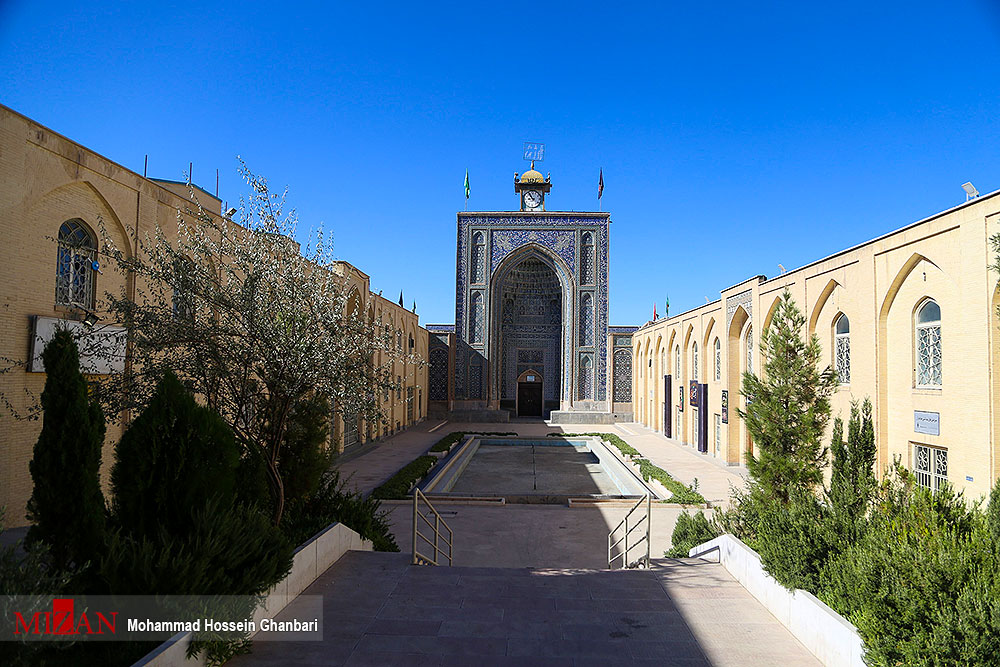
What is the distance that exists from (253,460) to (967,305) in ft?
31.7

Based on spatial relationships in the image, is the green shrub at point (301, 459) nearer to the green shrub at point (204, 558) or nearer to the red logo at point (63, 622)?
the green shrub at point (204, 558)

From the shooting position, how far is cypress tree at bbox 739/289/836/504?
9.45 meters

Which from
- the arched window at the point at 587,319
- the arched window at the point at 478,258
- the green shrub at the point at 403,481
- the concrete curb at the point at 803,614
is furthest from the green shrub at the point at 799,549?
the arched window at the point at 478,258

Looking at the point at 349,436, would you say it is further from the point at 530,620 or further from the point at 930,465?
the point at 530,620

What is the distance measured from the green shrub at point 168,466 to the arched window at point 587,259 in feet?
90.3

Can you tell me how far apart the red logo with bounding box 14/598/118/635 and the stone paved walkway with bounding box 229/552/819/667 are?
0.78m

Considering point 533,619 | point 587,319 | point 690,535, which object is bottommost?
point 690,535

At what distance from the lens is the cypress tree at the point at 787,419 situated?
945 cm

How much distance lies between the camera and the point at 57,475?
4168mm

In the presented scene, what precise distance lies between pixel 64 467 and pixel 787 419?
31.4 feet

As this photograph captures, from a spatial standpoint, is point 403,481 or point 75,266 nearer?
point 75,266

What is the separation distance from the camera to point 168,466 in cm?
413

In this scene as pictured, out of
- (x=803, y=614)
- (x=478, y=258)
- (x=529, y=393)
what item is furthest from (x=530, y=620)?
(x=529, y=393)

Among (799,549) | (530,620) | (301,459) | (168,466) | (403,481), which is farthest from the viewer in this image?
(403,481)
